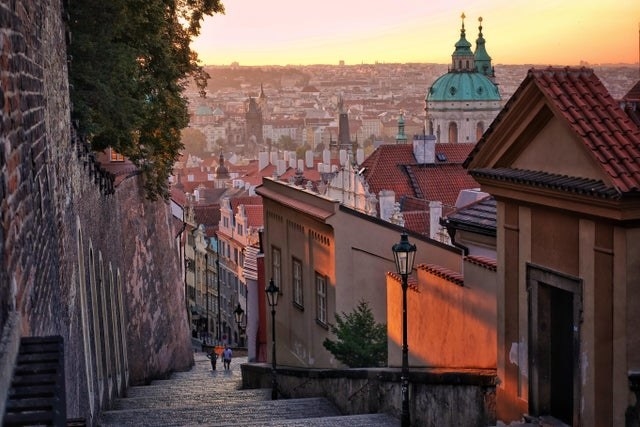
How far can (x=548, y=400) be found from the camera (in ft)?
28.7

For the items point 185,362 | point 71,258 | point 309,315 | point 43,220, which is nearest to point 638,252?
point 43,220

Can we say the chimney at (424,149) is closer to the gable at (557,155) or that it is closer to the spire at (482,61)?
the gable at (557,155)

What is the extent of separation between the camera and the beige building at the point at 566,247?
296 inches

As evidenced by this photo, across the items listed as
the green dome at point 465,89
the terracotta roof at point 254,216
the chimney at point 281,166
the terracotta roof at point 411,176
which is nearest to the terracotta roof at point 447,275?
the terracotta roof at point 411,176

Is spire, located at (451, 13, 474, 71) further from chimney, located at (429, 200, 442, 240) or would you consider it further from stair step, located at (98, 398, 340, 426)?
stair step, located at (98, 398, 340, 426)

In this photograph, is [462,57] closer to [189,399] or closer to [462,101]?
[462,101]

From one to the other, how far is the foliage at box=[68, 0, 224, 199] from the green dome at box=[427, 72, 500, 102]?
322 feet

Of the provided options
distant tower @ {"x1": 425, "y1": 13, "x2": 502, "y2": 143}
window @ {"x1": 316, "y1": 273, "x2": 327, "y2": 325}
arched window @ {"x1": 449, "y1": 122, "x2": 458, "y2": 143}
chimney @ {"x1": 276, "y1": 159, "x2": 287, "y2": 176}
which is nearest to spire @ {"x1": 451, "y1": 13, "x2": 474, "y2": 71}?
distant tower @ {"x1": 425, "y1": 13, "x2": 502, "y2": 143}

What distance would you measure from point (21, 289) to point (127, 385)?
15195mm

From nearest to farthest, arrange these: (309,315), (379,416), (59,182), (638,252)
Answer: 1. (638,252)
2. (59,182)
3. (379,416)
4. (309,315)

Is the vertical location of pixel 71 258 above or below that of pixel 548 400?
above

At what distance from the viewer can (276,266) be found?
70.8 feet

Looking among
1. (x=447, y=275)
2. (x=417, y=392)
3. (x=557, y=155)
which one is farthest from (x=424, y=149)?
(x=557, y=155)

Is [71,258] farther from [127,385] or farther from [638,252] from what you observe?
[127,385]
